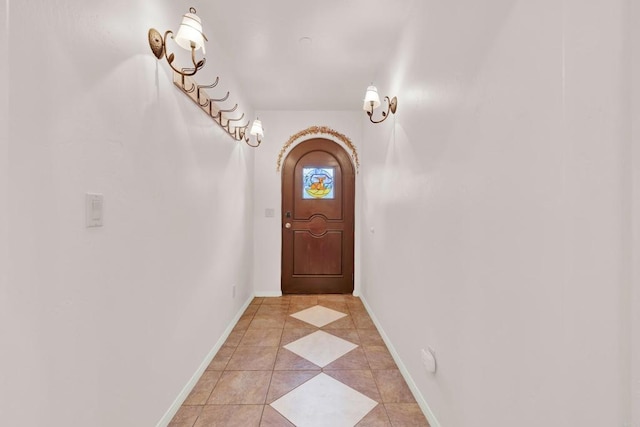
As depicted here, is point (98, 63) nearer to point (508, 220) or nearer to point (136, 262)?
point (136, 262)

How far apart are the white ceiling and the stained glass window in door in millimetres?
945

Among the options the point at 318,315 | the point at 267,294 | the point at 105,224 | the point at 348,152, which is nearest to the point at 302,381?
the point at 318,315

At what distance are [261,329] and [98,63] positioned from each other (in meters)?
2.28

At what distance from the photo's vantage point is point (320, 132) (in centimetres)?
→ 366

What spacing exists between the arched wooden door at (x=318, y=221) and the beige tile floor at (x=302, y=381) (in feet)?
2.98

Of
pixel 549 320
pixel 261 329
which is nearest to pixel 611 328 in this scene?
pixel 549 320

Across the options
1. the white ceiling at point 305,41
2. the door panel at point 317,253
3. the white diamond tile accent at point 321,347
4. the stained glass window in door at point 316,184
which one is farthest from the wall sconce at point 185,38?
the door panel at point 317,253

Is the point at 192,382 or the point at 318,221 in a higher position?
the point at 318,221

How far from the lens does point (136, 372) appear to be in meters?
1.19

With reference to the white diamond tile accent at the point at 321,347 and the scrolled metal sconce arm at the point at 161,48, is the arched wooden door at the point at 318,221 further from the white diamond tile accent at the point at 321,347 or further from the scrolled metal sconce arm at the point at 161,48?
the scrolled metal sconce arm at the point at 161,48

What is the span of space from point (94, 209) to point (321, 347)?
1.86 meters

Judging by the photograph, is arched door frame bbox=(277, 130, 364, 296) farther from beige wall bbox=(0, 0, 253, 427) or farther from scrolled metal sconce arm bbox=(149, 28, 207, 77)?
scrolled metal sconce arm bbox=(149, 28, 207, 77)

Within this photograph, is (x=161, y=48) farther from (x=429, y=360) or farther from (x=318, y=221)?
(x=318, y=221)

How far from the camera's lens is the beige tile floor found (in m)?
1.50
